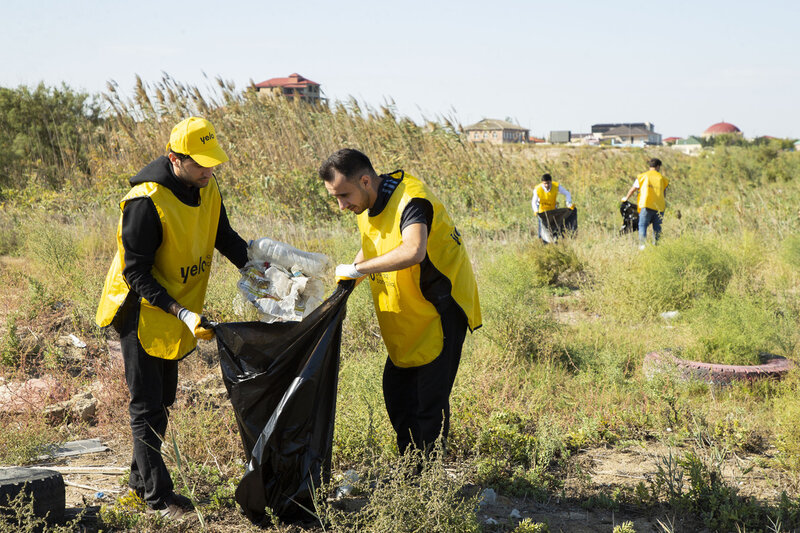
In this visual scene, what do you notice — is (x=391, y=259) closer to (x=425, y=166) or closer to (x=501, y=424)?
(x=501, y=424)

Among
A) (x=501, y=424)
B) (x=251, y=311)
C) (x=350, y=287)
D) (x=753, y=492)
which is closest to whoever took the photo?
(x=350, y=287)

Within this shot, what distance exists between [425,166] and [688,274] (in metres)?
5.42

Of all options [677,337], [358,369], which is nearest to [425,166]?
[677,337]

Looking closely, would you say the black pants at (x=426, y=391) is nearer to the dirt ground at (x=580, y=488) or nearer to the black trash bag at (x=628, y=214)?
the dirt ground at (x=580, y=488)

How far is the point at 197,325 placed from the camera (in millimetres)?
2818

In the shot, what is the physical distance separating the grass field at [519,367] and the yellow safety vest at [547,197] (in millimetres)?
677

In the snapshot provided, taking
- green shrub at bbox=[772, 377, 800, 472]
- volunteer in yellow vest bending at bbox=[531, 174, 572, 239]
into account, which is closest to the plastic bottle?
green shrub at bbox=[772, 377, 800, 472]

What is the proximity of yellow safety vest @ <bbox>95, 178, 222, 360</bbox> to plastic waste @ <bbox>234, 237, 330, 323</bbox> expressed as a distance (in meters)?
0.28

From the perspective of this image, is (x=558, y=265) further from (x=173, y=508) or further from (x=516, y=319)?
(x=173, y=508)

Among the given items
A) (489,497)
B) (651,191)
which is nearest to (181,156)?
(489,497)

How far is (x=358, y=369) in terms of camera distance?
418 cm

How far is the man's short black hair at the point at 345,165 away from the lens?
2881 mm

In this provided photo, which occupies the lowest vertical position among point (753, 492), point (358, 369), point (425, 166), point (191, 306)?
point (753, 492)

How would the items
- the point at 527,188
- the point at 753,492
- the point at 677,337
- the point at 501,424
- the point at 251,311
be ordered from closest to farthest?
the point at 753,492 < the point at 501,424 < the point at 251,311 < the point at 677,337 < the point at 527,188
